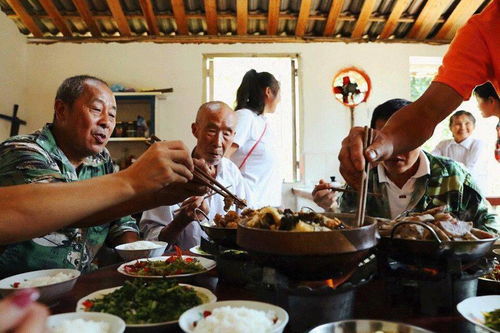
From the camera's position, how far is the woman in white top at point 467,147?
588 centimetres

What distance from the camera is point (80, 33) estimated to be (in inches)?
257

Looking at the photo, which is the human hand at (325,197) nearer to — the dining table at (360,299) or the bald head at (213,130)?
the bald head at (213,130)

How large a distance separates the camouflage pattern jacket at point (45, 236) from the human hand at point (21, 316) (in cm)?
116

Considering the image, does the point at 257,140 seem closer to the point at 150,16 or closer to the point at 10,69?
the point at 150,16

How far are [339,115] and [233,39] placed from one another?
83.9 inches

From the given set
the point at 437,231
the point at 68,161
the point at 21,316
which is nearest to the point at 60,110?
the point at 68,161

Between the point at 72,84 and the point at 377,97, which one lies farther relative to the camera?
the point at 377,97

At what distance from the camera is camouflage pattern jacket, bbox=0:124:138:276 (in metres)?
1.74

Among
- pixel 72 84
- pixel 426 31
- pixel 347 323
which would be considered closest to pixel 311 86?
pixel 426 31

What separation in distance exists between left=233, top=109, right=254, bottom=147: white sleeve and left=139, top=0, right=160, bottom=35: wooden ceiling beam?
10.4 feet

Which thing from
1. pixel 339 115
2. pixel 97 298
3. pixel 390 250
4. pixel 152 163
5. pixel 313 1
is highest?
pixel 313 1

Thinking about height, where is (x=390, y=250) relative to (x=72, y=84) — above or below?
below

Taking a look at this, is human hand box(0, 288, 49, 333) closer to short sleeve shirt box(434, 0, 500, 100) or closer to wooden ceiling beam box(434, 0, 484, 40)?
short sleeve shirt box(434, 0, 500, 100)

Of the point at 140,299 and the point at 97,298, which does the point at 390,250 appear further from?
the point at 97,298
